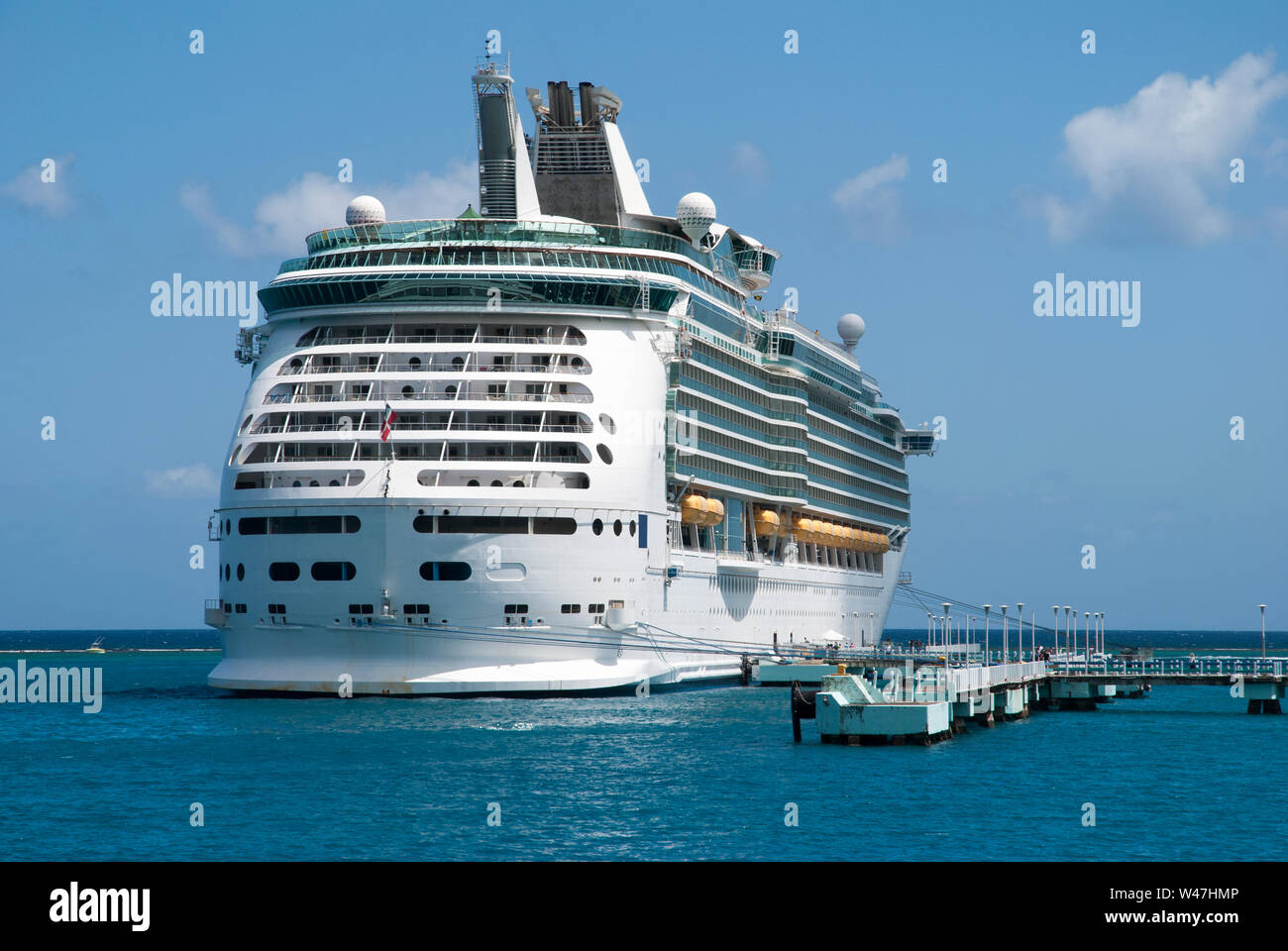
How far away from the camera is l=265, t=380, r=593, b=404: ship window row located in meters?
55.8

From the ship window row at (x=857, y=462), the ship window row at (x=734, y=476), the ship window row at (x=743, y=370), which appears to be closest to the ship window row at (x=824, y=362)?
the ship window row at (x=743, y=370)

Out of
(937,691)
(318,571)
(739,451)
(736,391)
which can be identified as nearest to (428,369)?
(318,571)

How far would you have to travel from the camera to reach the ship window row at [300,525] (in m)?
53.3

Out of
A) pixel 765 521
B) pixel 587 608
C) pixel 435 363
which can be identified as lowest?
pixel 587 608

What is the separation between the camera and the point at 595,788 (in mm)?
37219

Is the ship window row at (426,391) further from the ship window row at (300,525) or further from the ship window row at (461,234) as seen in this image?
the ship window row at (461,234)

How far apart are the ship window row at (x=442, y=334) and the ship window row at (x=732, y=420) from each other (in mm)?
7174

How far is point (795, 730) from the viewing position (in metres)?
47.9

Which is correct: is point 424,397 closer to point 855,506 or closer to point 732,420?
point 732,420

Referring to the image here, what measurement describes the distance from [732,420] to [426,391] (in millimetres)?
21561

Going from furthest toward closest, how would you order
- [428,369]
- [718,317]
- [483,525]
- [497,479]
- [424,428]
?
[718,317]
[428,369]
[424,428]
[497,479]
[483,525]

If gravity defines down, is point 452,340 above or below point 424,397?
above

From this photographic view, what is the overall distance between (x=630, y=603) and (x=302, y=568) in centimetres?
1147
